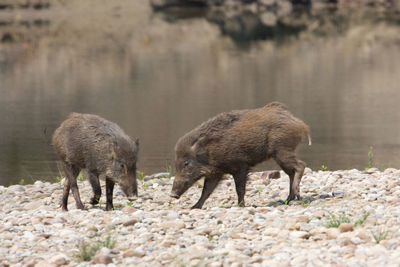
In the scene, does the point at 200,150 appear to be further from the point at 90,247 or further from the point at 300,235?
the point at 90,247

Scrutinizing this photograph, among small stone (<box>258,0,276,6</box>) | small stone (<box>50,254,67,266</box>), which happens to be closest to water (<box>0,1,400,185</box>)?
small stone (<box>50,254,67,266</box>)

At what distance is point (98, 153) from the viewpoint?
812cm

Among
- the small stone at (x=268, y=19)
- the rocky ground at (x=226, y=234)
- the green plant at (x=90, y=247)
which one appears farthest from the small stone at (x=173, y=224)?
the small stone at (x=268, y=19)

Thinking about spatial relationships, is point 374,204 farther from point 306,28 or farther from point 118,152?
point 306,28

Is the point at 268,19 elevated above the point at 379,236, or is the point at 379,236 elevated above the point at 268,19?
the point at 379,236

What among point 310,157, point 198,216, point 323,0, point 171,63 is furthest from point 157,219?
point 323,0

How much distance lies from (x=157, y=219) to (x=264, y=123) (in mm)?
1927

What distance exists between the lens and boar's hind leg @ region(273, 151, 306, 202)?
316 inches

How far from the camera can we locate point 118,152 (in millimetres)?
8031

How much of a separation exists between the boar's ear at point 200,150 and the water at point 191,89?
14.6 ft

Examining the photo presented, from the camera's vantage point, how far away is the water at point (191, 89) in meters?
14.2

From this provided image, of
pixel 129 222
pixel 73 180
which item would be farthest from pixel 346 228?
pixel 73 180

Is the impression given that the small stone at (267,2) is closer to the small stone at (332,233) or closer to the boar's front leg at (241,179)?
the boar's front leg at (241,179)

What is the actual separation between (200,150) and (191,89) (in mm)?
14907
